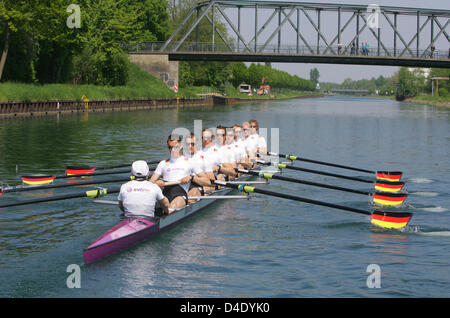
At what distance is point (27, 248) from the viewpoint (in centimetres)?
1273

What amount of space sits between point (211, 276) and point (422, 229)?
6.36 meters

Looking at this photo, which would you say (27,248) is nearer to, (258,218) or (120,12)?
(258,218)

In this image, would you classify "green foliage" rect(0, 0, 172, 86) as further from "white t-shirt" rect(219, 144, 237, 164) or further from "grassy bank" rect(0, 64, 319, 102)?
"white t-shirt" rect(219, 144, 237, 164)

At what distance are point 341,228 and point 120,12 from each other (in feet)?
207

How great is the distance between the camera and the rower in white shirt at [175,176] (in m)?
14.5

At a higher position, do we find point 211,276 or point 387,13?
point 387,13

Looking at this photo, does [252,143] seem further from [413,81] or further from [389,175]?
[413,81]

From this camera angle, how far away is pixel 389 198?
17516 mm

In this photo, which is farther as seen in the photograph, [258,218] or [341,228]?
[258,218]

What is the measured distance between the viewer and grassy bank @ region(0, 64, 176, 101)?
5000 cm

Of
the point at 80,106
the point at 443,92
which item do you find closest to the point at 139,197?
the point at 80,106
